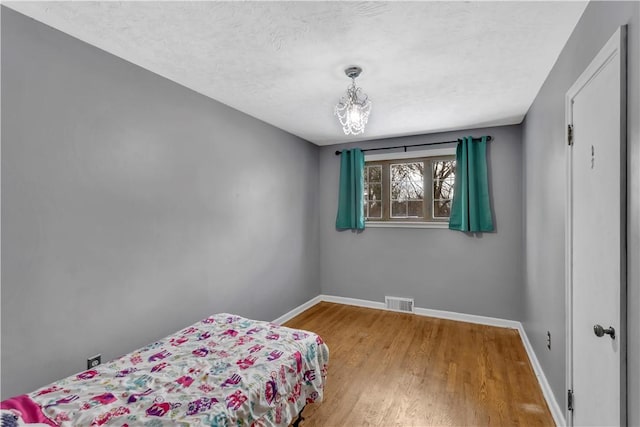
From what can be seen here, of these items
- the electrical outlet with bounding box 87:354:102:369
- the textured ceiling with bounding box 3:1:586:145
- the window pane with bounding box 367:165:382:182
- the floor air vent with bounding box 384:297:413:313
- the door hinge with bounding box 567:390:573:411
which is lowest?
the floor air vent with bounding box 384:297:413:313

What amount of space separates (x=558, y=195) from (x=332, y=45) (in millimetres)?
1757

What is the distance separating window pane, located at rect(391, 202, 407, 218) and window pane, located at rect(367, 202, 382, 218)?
0.19 m

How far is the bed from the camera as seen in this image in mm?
1312

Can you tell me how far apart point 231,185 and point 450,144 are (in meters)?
2.77

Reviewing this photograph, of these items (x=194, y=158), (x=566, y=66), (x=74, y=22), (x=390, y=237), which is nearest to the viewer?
(x=74, y=22)

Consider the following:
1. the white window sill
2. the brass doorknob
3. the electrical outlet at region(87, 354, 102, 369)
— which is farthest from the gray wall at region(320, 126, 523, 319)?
the electrical outlet at region(87, 354, 102, 369)

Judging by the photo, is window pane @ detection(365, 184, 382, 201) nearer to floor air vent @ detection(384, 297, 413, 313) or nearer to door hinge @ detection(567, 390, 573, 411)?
floor air vent @ detection(384, 297, 413, 313)

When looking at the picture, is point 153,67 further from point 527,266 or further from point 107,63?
point 527,266

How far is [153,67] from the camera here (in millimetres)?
2154

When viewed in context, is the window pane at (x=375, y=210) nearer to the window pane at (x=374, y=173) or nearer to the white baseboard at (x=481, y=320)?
the window pane at (x=374, y=173)

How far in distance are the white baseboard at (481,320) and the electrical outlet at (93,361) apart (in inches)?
77.4

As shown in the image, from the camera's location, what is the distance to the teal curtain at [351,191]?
14.0 ft

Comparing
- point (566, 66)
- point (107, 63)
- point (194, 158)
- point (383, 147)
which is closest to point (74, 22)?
point (107, 63)

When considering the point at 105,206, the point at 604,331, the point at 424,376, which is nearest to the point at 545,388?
the point at 424,376
